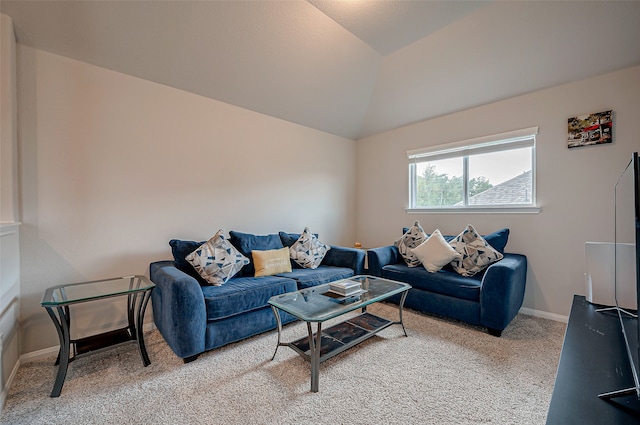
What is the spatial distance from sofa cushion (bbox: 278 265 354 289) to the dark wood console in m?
1.98

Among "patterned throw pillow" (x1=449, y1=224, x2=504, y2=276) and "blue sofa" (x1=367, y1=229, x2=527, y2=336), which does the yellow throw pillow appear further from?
"patterned throw pillow" (x1=449, y1=224, x2=504, y2=276)

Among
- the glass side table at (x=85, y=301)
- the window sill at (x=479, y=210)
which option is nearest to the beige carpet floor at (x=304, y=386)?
the glass side table at (x=85, y=301)

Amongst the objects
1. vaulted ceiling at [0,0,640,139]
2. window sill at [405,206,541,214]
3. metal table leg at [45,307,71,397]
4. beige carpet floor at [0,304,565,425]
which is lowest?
beige carpet floor at [0,304,565,425]

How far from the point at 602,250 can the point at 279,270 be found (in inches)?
103

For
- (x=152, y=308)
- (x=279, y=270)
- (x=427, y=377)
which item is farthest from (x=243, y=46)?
(x=427, y=377)

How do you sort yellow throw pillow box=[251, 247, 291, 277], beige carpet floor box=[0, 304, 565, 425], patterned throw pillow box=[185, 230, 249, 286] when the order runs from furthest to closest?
yellow throw pillow box=[251, 247, 291, 277], patterned throw pillow box=[185, 230, 249, 286], beige carpet floor box=[0, 304, 565, 425]

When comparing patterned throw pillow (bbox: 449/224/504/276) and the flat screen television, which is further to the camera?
patterned throw pillow (bbox: 449/224/504/276)

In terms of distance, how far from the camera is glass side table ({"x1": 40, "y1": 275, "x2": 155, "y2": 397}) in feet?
5.66

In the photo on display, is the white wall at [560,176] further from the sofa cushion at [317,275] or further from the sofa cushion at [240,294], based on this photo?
the sofa cushion at [240,294]

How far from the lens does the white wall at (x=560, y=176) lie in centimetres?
253

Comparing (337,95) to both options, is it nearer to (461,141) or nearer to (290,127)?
(290,127)

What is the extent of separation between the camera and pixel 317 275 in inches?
116

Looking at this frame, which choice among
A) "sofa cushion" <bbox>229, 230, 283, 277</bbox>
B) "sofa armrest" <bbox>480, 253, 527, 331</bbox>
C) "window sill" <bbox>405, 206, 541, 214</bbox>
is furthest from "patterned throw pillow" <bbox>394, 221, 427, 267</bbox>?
"sofa cushion" <bbox>229, 230, 283, 277</bbox>

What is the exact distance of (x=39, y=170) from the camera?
218 cm
